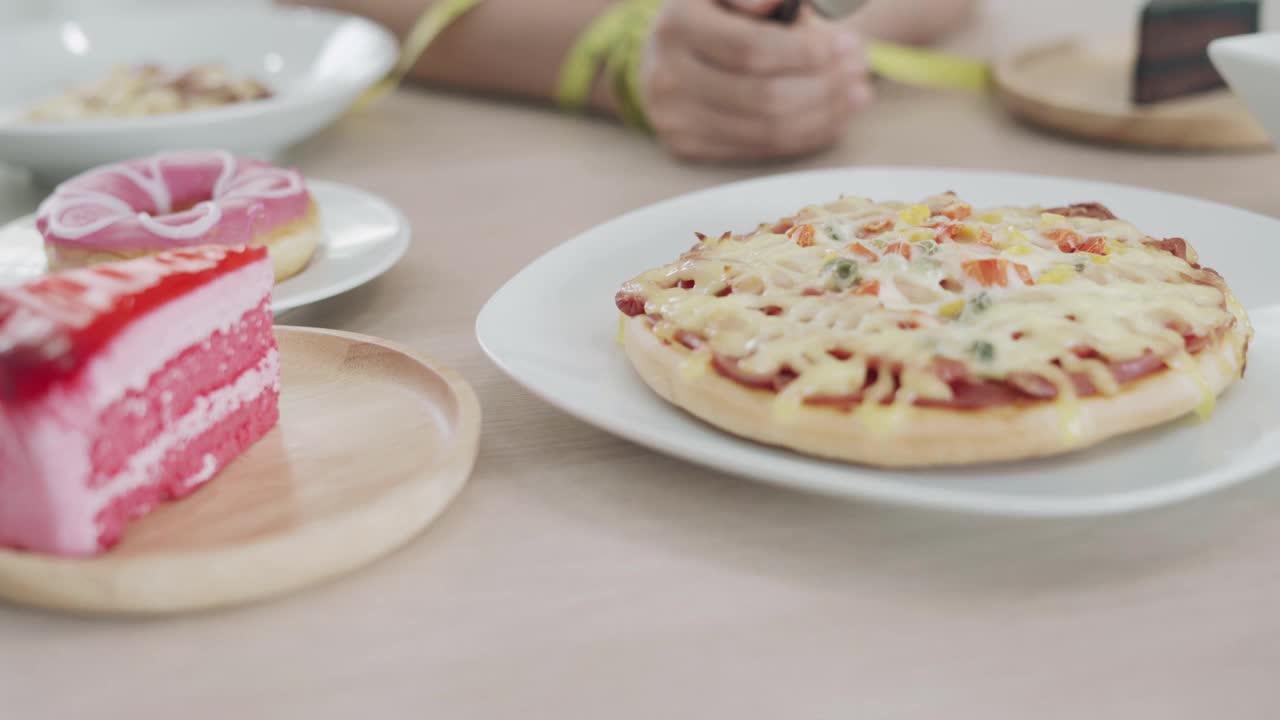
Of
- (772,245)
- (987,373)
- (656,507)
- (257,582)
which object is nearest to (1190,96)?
(772,245)

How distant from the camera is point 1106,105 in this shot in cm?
213

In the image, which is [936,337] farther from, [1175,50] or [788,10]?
[1175,50]

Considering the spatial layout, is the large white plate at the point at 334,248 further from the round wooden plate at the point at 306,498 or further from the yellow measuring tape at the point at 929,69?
the yellow measuring tape at the point at 929,69

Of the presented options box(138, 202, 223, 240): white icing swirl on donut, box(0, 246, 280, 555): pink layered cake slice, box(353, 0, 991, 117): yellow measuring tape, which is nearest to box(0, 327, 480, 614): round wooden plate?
box(0, 246, 280, 555): pink layered cake slice

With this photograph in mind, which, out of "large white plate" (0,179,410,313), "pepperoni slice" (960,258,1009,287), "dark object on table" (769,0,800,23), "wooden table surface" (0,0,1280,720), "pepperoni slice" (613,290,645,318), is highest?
"dark object on table" (769,0,800,23)

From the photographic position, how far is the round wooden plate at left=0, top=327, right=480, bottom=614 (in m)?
0.83

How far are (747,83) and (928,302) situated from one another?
3.57ft

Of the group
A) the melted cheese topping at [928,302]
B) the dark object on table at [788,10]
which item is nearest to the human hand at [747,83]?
the dark object on table at [788,10]

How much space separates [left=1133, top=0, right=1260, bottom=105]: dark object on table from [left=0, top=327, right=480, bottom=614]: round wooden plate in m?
1.56

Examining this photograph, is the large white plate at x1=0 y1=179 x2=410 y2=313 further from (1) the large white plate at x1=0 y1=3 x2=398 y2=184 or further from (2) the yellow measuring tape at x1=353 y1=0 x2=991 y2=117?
(2) the yellow measuring tape at x1=353 y1=0 x2=991 y2=117

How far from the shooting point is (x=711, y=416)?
971 millimetres

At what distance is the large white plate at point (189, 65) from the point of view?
1.78 m

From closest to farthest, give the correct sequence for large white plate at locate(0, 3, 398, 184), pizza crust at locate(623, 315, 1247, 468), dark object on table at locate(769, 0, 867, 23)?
1. pizza crust at locate(623, 315, 1247, 468)
2. large white plate at locate(0, 3, 398, 184)
3. dark object on table at locate(769, 0, 867, 23)

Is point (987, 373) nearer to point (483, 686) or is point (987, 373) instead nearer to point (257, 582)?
point (483, 686)
